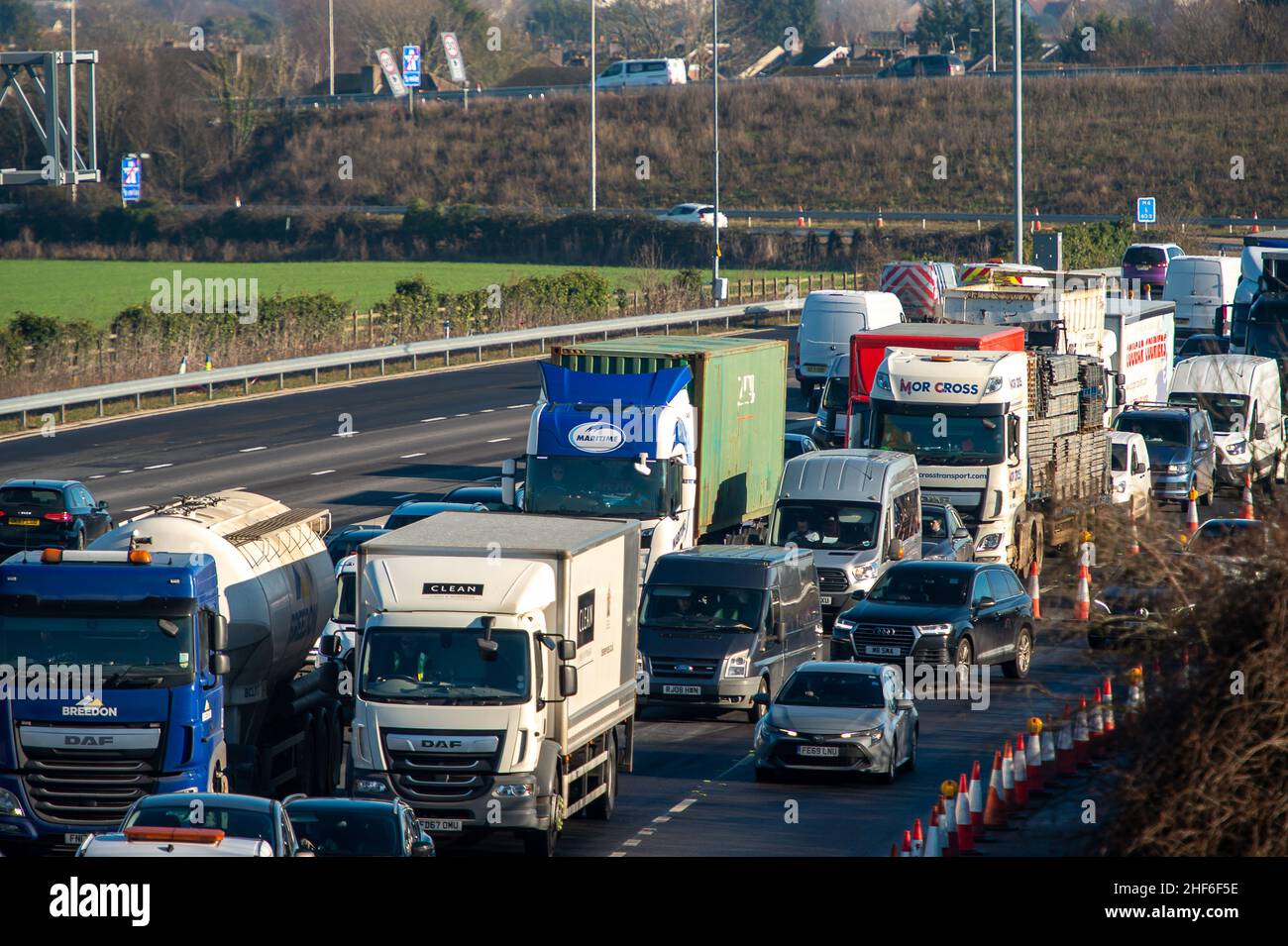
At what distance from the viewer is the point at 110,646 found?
17.8 metres

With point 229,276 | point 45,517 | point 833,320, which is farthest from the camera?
point 229,276

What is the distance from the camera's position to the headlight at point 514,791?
1798cm

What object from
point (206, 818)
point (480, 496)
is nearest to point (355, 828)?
point (206, 818)

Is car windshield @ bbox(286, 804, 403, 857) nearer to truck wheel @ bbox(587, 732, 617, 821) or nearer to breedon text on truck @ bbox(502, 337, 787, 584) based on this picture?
truck wheel @ bbox(587, 732, 617, 821)

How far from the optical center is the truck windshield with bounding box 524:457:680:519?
28609 millimetres

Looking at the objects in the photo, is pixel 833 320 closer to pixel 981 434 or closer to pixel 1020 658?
pixel 981 434

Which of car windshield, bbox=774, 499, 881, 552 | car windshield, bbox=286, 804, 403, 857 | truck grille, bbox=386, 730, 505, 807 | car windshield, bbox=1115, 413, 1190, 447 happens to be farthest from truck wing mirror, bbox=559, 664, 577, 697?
car windshield, bbox=1115, 413, 1190, 447

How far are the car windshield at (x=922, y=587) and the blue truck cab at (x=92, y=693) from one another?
1175 centimetres

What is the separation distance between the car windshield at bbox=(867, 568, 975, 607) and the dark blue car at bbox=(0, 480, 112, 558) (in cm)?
1346

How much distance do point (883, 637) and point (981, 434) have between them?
282 inches

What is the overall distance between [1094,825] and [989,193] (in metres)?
87.3

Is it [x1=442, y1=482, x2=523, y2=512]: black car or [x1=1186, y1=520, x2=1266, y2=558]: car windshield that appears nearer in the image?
[x1=1186, y1=520, x2=1266, y2=558]: car windshield
